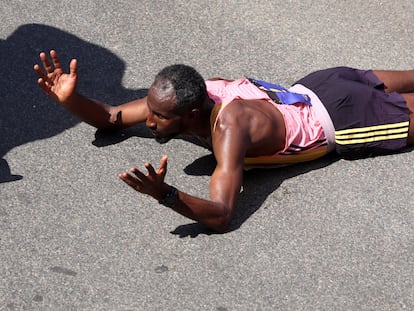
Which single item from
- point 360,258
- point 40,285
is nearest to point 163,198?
point 40,285

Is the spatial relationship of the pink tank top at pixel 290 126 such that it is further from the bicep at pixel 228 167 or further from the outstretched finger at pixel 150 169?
the outstretched finger at pixel 150 169

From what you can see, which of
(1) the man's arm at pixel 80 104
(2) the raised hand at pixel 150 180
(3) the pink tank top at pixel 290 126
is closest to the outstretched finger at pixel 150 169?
(2) the raised hand at pixel 150 180

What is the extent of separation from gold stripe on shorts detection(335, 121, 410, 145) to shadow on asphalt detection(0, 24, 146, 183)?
3.67 ft

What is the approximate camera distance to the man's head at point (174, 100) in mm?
3764

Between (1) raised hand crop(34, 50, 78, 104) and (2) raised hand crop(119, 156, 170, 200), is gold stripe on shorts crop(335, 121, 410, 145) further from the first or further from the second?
(1) raised hand crop(34, 50, 78, 104)

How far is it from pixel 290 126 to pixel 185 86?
0.58 metres

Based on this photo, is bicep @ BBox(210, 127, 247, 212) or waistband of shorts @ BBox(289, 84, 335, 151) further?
waistband of shorts @ BBox(289, 84, 335, 151)

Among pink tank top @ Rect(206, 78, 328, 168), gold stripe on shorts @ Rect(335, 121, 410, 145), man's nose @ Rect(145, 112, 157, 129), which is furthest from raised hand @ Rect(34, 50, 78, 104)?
gold stripe on shorts @ Rect(335, 121, 410, 145)

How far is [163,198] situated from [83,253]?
0.42 meters

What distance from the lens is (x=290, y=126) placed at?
4059mm

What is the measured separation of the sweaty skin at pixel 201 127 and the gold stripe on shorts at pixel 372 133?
70 millimetres

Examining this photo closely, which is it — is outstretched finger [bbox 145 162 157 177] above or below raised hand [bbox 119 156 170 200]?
above

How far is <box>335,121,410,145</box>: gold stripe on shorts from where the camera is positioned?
4148 millimetres

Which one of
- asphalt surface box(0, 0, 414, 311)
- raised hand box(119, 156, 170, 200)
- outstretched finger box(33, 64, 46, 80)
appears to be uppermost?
outstretched finger box(33, 64, 46, 80)
